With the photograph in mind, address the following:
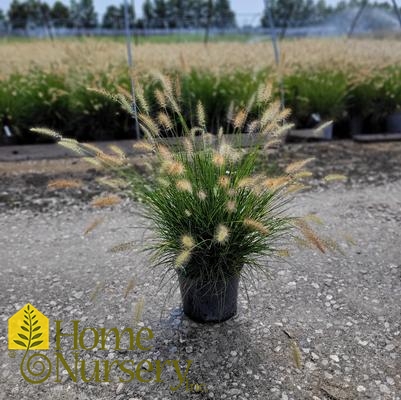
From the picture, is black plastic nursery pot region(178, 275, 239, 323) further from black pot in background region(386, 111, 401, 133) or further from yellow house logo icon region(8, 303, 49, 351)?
black pot in background region(386, 111, 401, 133)

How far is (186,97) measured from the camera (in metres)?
5.34

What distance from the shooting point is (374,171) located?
15.0ft

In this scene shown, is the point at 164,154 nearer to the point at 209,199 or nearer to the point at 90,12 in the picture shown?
the point at 209,199

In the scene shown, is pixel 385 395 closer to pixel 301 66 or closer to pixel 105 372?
pixel 105 372

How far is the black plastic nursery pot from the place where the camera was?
2.06 meters

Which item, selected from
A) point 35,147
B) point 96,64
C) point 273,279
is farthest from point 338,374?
point 96,64

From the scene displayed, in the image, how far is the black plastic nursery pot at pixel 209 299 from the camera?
2057 mm

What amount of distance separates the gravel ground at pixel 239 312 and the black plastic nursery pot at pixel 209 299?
5 centimetres

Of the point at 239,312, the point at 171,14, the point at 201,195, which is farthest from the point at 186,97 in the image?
the point at 171,14

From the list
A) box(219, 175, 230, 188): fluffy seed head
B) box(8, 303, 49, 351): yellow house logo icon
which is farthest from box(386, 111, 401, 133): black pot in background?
box(8, 303, 49, 351): yellow house logo icon

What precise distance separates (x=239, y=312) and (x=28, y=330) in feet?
3.12

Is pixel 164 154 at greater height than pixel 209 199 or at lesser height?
greater

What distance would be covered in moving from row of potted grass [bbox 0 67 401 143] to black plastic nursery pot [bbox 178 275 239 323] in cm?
312

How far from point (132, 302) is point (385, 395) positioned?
3.92 ft
